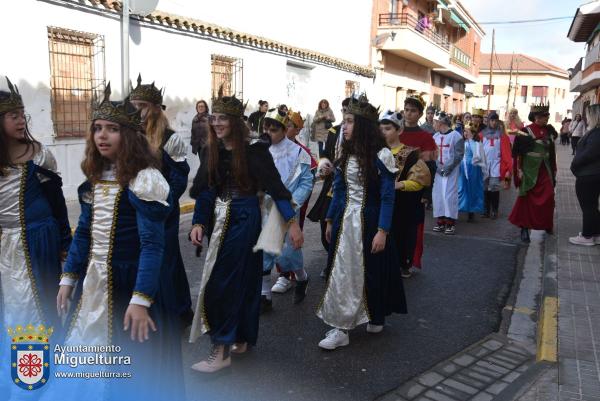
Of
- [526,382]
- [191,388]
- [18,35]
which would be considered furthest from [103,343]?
[18,35]

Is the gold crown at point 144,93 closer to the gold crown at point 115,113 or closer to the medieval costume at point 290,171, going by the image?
the medieval costume at point 290,171

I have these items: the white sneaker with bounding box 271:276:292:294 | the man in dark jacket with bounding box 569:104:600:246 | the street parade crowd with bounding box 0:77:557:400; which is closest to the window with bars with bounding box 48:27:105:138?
the white sneaker with bounding box 271:276:292:294

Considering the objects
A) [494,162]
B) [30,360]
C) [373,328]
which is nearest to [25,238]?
[30,360]

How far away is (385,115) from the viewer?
4914 mm

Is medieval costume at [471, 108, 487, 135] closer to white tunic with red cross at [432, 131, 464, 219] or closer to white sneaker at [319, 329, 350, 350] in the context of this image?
white tunic with red cross at [432, 131, 464, 219]

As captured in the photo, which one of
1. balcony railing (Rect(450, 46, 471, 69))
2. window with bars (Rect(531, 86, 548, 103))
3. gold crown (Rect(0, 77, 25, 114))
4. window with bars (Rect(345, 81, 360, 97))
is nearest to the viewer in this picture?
gold crown (Rect(0, 77, 25, 114))

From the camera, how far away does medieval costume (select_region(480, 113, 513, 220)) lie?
9484 mm

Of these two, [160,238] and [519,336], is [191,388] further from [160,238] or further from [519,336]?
[519,336]

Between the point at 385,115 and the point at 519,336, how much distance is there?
2.18 m

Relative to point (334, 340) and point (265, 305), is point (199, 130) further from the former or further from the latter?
point (334, 340)

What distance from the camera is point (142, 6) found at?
390 inches

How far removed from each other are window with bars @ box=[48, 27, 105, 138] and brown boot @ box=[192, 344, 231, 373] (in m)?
6.54

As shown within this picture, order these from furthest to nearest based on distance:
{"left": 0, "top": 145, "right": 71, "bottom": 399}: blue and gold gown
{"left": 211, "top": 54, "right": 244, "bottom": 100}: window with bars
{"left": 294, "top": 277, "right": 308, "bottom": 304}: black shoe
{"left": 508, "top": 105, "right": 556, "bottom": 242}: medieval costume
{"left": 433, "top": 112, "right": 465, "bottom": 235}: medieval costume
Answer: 1. {"left": 211, "top": 54, "right": 244, "bottom": 100}: window with bars
2. {"left": 433, "top": 112, "right": 465, "bottom": 235}: medieval costume
3. {"left": 508, "top": 105, "right": 556, "bottom": 242}: medieval costume
4. {"left": 294, "top": 277, "right": 308, "bottom": 304}: black shoe
5. {"left": 0, "top": 145, "right": 71, "bottom": 399}: blue and gold gown

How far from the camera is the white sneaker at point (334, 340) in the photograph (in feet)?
13.6
